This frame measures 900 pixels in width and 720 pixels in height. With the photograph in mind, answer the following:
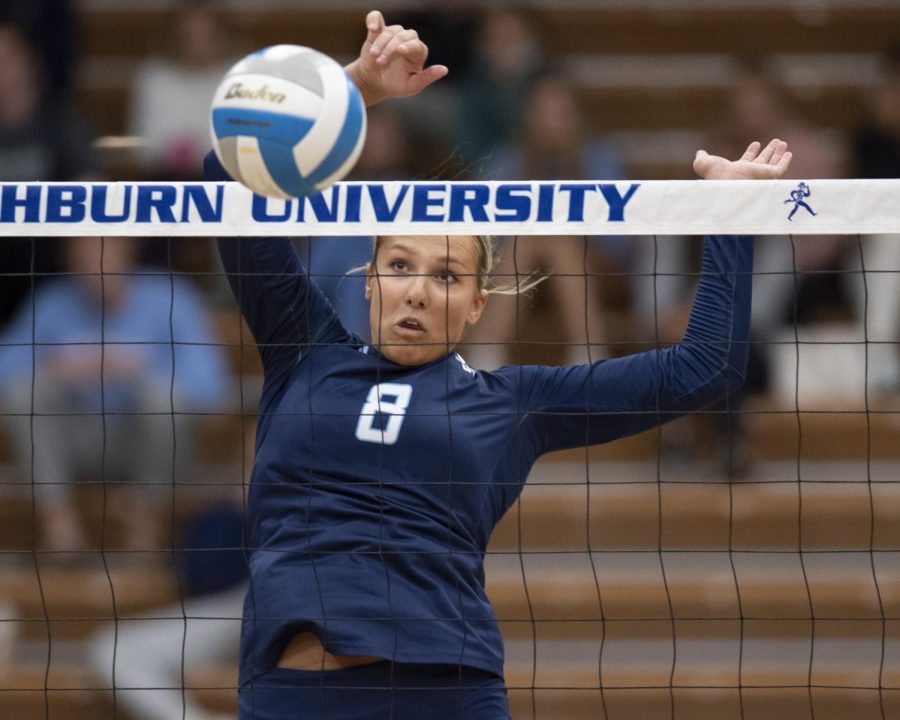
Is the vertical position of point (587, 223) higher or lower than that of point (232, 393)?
higher

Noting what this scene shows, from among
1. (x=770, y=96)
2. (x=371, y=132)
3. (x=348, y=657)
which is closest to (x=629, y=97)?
(x=770, y=96)

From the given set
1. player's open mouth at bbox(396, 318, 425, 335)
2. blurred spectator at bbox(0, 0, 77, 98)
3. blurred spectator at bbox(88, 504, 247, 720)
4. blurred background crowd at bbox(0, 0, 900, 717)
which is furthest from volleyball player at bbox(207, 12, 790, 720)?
blurred spectator at bbox(0, 0, 77, 98)

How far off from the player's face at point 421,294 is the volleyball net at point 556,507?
2395 millimetres

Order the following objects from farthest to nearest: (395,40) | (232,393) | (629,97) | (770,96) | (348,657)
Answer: (629,97) < (770,96) < (232,393) < (395,40) < (348,657)

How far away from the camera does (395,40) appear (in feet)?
11.6

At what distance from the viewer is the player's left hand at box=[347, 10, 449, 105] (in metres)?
3.52

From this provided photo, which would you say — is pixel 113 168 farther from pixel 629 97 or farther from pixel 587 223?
pixel 587 223

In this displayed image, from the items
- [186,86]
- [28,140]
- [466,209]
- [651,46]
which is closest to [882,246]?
[651,46]

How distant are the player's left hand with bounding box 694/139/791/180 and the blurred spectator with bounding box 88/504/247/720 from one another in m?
3.24

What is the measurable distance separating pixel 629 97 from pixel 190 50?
2667 millimetres

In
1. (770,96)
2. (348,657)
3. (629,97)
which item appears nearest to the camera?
(348,657)

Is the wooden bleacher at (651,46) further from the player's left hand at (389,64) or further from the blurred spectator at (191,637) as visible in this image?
the player's left hand at (389,64)

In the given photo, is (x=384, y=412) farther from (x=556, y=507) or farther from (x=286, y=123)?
(x=556, y=507)

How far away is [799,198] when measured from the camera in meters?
3.69
